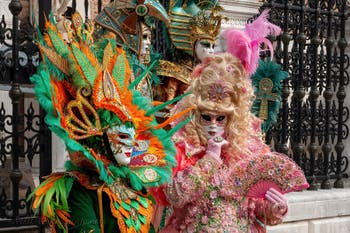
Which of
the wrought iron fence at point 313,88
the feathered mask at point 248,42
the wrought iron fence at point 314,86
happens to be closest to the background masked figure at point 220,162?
the feathered mask at point 248,42

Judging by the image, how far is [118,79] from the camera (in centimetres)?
303

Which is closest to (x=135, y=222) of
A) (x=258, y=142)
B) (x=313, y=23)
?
(x=258, y=142)

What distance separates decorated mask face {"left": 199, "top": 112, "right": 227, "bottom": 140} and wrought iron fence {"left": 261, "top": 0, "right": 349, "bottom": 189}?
2.00 metres

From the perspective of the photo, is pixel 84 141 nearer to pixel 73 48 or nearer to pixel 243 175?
pixel 73 48

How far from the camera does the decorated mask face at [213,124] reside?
3.70 m

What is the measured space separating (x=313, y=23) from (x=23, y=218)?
126 inches

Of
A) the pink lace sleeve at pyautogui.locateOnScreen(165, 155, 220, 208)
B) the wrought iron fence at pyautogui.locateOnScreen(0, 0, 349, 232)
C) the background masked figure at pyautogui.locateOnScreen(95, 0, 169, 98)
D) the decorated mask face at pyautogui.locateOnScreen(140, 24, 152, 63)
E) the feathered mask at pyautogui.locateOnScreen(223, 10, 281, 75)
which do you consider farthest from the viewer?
the wrought iron fence at pyautogui.locateOnScreen(0, 0, 349, 232)

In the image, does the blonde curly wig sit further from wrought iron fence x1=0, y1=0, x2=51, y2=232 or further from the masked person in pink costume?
wrought iron fence x1=0, y1=0, x2=51, y2=232

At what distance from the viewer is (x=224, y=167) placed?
3.68 metres

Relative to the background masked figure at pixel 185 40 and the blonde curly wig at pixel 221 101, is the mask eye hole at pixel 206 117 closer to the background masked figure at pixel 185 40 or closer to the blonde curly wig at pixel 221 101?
the blonde curly wig at pixel 221 101

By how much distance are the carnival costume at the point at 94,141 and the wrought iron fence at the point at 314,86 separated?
2.78 meters

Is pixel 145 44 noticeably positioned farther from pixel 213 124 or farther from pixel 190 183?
pixel 190 183

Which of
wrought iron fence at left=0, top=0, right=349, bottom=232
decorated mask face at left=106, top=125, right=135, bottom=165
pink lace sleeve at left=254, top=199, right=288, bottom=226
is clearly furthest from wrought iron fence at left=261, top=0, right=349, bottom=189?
decorated mask face at left=106, top=125, right=135, bottom=165

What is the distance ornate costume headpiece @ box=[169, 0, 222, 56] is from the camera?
15.3 feet
